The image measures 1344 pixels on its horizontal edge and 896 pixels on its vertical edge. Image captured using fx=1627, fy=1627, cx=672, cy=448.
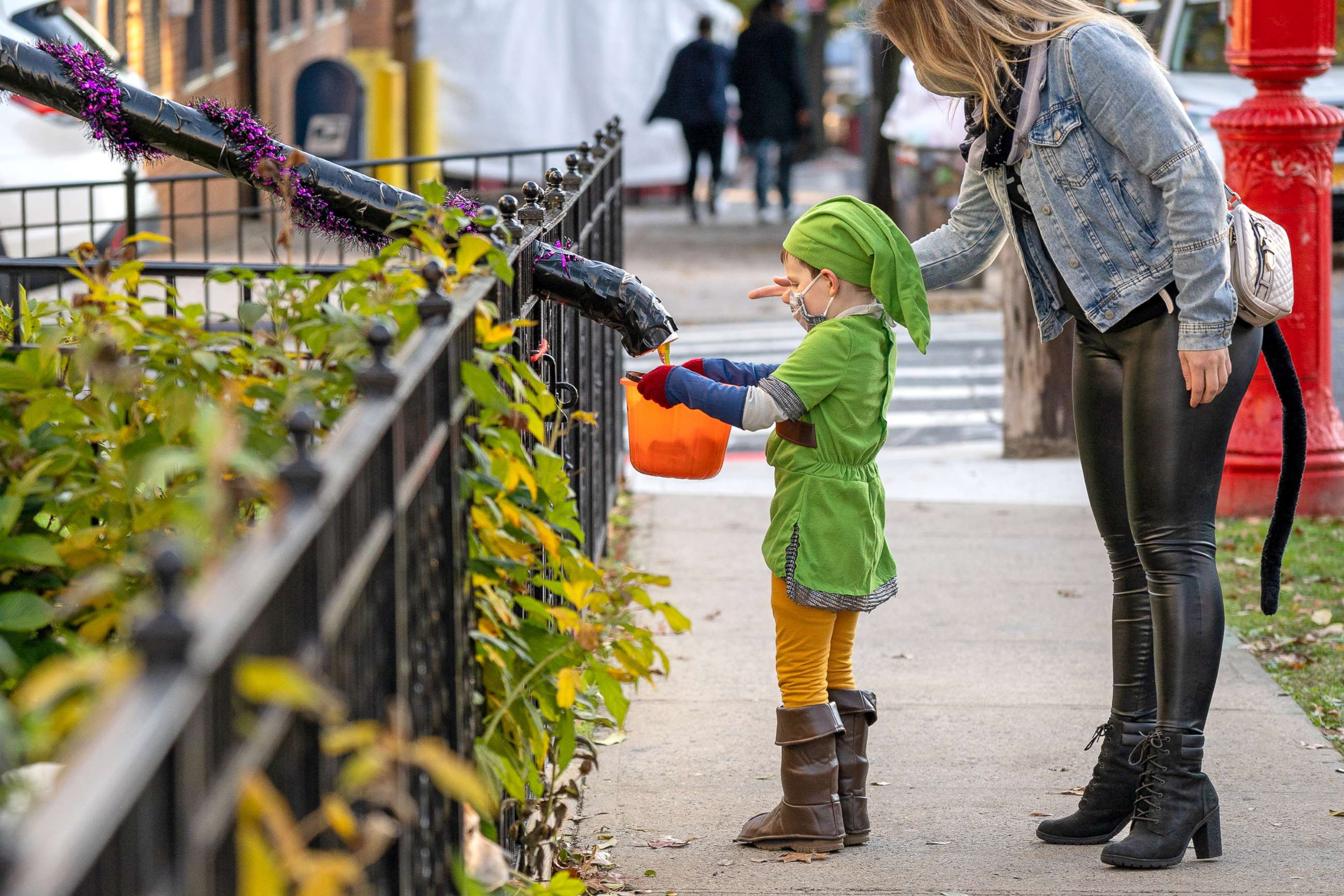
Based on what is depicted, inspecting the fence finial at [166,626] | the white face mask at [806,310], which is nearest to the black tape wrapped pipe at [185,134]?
the white face mask at [806,310]

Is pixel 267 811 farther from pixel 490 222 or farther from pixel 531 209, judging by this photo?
A: pixel 531 209

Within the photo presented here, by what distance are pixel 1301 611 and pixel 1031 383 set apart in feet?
7.84

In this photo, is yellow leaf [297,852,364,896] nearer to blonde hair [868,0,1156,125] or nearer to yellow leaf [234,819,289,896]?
yellow leaf [234,819,289,896]

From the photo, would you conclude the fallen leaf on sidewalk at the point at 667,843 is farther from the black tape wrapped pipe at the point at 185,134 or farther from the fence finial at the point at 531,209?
the black tape wrapped pipe at the point at 185,134

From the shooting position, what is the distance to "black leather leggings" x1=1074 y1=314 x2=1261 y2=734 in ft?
10.4

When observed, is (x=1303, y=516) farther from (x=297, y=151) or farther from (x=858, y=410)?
(x=297, y=151)

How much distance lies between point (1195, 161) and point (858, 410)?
79 cm

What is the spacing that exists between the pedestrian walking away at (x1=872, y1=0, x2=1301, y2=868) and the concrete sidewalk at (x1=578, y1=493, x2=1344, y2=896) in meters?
0.24

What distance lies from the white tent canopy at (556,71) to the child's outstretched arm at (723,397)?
1530 centimetres

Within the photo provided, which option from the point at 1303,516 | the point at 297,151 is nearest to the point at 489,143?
the point at 1303,516

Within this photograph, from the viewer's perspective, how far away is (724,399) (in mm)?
3160

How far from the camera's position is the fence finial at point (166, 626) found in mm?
1090

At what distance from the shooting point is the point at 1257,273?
3.19 metres

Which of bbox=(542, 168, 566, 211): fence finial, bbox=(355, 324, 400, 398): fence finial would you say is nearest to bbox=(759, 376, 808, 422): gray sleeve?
bbox=(542, 168, 566, 211): fence finial
